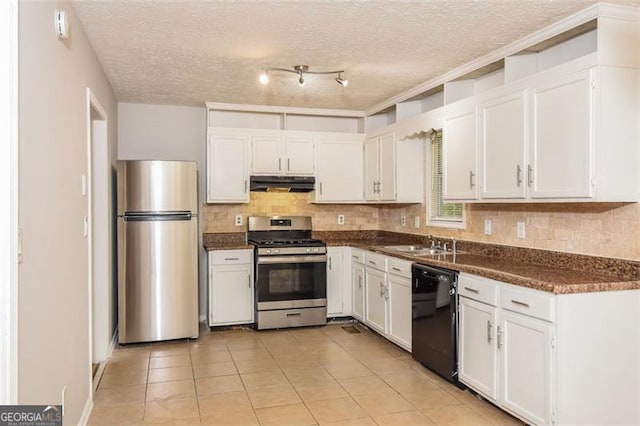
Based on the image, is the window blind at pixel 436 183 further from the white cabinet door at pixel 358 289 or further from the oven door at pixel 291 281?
the oven door at pixel 291 281

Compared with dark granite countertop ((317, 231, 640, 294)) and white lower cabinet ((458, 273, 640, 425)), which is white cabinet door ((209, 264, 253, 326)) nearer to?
dark granite countertop ((317, 231, 640, 294))

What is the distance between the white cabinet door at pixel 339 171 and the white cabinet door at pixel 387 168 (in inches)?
16.3

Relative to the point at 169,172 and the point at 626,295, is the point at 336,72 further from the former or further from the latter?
the point at 626,295

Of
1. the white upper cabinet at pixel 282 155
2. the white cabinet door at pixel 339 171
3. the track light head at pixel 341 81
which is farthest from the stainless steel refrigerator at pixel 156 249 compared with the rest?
the track light head at pixel 341 81

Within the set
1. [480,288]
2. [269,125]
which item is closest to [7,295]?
[480,288]

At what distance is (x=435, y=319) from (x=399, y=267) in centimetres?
71

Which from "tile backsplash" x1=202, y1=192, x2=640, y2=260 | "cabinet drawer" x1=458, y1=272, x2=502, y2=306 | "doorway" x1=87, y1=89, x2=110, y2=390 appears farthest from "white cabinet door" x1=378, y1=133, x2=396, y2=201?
"doorway" x1=87, y1=89, x2=110, y2=390

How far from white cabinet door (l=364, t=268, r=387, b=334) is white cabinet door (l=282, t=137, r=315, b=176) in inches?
53.6

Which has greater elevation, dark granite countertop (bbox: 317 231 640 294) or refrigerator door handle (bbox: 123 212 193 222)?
refrigerator door handle (bbox: 123 212 193 222)

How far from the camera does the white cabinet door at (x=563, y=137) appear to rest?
264cm

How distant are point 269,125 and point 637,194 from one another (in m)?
3.86

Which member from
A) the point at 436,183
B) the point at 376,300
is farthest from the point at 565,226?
the point at 376,300

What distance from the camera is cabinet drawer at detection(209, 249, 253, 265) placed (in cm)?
497

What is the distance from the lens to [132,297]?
4.46 m
